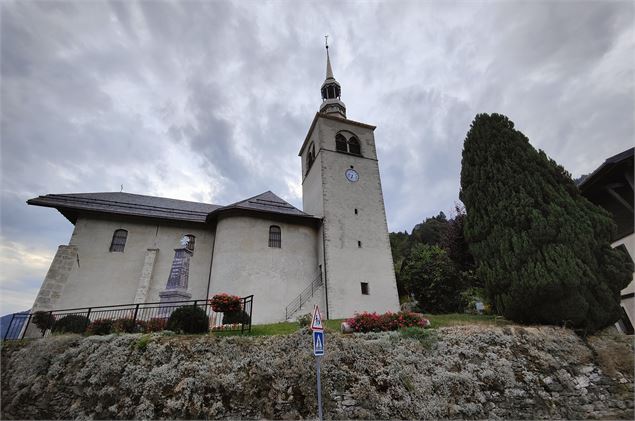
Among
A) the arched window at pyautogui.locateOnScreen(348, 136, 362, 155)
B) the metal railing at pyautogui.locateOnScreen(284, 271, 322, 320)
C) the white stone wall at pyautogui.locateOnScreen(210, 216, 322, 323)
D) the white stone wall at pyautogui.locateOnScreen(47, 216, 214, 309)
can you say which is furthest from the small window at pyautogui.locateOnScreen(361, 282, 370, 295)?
the arched window at pyautogui.locateOnScreen(348, 136, 362, 155)

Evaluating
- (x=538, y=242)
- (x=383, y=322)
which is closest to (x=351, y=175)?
(x=538, y=242)

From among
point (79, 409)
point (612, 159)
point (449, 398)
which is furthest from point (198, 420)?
point (612, 159)

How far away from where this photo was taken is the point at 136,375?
755 centimetres

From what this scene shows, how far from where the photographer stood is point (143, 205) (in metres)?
18.0

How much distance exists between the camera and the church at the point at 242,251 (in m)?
15.1

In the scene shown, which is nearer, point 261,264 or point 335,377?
point 335,377

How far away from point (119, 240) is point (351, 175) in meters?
14.3

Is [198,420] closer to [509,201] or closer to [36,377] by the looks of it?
[36,377]

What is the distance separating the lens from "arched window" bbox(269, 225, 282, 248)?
55.8 ft

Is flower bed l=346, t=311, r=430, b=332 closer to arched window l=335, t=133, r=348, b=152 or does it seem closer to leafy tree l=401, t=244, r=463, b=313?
leafy tree l=401, t=244, r=463, b=313

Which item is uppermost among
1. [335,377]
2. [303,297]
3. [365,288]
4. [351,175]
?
[351,175]

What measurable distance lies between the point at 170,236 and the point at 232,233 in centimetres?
401

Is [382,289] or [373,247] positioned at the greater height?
[373,247]

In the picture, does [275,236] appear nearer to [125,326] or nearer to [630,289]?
[125,326]
